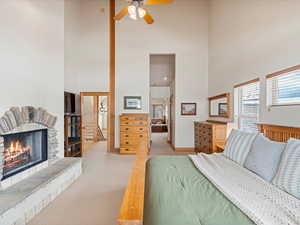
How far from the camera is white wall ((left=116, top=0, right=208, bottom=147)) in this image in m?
5.83

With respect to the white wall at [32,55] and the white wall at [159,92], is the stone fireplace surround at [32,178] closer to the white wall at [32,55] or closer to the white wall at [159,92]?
the white wall at [32,55]

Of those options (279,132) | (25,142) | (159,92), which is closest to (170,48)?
(279,132)

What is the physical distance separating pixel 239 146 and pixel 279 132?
68 centimetres

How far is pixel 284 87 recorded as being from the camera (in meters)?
2.42

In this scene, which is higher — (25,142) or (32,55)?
(32,55)

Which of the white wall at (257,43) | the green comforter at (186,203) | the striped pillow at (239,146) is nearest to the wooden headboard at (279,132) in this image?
the white wall at (257,43)

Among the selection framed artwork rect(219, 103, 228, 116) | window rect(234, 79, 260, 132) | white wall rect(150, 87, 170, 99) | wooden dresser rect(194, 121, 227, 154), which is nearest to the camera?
window rect(234, 79, 260, 132)

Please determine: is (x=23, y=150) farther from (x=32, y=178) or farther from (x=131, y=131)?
(x=131, y=131)

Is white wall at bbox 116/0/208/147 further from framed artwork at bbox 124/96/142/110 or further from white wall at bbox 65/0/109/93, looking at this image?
white wall at bbox 65/0/109/93

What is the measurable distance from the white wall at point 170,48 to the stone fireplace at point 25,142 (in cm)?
295

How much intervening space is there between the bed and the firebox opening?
1.94m

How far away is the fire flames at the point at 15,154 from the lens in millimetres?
2334

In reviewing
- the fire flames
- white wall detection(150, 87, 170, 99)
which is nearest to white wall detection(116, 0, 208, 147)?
the fire flames

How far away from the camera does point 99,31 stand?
19.5 ft
